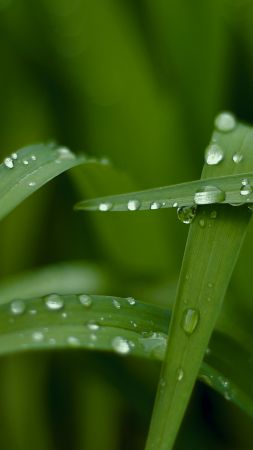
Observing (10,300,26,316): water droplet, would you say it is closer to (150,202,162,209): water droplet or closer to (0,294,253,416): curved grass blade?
(0,294,253,416): curved grass blade

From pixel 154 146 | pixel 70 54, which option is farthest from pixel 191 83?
pixel 70 54

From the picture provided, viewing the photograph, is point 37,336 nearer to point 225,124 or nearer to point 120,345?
point 120,345

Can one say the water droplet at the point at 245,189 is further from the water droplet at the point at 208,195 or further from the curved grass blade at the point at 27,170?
the curved grass blade at the point at 27,170

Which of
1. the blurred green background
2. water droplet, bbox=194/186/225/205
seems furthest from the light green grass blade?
the blurred green background

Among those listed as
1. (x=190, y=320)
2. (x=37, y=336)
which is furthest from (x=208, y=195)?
A: (x=37, y=336)

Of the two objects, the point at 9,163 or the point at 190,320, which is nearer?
the point at 190,320

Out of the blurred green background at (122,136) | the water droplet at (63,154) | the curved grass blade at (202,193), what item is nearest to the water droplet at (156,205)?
the curved grass blade at (202,193)
